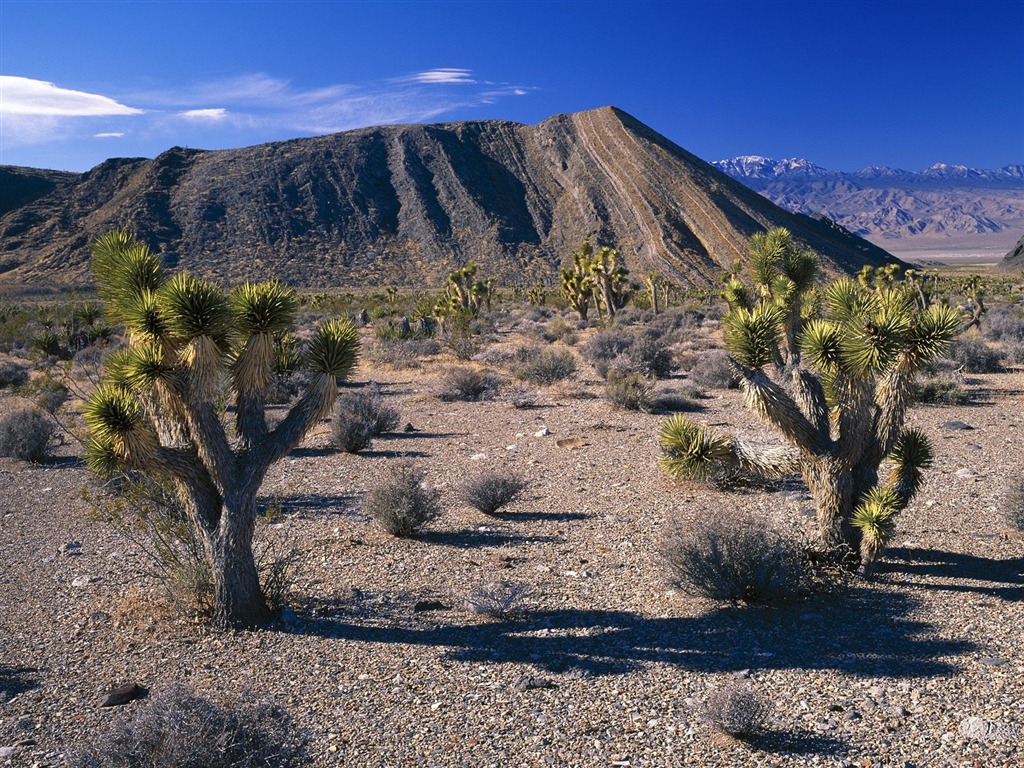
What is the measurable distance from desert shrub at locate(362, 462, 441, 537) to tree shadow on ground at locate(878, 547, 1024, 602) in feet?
15.2

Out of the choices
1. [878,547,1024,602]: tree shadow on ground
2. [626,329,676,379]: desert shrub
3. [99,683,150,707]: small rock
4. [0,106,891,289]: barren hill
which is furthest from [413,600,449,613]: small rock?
[0,106,891,289]: barren hill

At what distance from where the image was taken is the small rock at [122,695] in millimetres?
4797

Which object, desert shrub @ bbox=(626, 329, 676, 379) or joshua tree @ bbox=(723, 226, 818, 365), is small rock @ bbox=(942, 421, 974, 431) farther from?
desert shrub @ bbox=(626, 329, 676, 379)

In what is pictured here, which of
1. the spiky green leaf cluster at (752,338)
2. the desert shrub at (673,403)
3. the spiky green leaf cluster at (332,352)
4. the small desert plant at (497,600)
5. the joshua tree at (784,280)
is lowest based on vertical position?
the small desert plant at (497,600)

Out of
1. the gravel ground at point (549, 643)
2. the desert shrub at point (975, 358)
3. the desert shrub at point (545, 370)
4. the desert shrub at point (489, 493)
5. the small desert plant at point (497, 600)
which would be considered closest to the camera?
the gravel ground at point (549, 643)

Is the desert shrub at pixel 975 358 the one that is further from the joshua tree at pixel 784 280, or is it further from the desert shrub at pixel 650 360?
the joshua tree at pixel 784 280

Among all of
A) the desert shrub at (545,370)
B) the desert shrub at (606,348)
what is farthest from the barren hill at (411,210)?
the desert shrub at (545,370)

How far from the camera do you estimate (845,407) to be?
6.81m

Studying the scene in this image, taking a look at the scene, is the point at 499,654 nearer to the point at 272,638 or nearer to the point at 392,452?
the point at 272,638

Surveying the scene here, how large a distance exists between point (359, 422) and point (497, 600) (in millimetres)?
6716

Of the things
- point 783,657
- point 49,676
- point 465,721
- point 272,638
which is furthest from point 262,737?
point 783,657

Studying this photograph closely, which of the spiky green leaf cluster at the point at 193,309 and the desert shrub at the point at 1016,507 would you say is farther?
the desert shrub at the point at 1016,507

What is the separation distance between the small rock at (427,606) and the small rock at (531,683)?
1.44m

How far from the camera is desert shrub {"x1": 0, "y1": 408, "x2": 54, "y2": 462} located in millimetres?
11625
